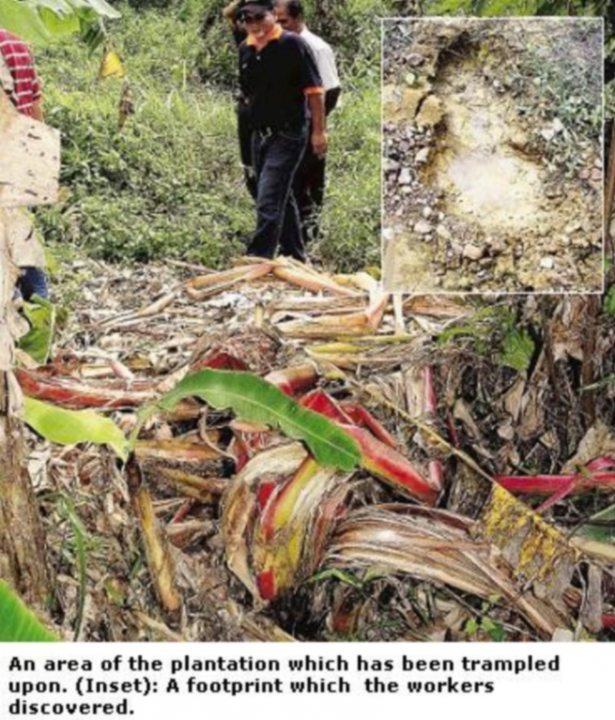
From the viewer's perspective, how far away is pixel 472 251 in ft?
5.18

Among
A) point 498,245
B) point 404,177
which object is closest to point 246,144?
point 404,177

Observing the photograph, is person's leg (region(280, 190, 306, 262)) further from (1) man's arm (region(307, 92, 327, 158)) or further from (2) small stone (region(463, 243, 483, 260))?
(2) small stone (region(463, 243, 483, 260))

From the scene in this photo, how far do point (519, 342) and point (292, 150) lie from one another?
0.31 meters

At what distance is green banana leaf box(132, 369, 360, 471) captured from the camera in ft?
4.75

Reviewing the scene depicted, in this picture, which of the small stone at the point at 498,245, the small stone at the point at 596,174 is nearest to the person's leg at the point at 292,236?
the small stone at the point at 498,245

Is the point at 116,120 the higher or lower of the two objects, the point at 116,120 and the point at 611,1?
the lower

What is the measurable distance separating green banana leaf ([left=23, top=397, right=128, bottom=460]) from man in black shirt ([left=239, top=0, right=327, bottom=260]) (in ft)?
0.94

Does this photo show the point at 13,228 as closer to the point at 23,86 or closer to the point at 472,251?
the point at 23,86

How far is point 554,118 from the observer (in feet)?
5.12

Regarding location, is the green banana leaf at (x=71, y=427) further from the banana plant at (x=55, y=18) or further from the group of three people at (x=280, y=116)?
the banana plant at (x=55, y=18)
